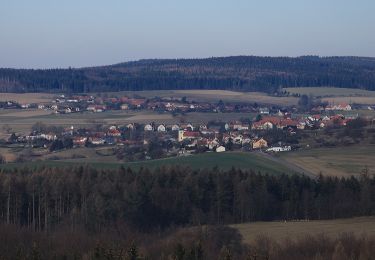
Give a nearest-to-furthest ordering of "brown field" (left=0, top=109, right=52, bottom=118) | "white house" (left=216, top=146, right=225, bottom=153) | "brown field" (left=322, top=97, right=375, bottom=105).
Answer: "white house" (left=216, top=146, right=225, bottom=153)
"brown field" (left=0, top=109, right=52, bottom=118)
"brown field" (left=322, top=97, right=375, bottom=105)

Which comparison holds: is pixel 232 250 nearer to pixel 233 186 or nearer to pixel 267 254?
pixel 267 254

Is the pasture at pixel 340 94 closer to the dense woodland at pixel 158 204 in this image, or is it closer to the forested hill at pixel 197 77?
the forested hill at pixel 197 77

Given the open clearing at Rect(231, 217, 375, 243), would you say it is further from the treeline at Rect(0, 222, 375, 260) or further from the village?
the village

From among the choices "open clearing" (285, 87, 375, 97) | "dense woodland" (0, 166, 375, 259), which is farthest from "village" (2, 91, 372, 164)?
"dense woodland" (0, 166, 375, 259)

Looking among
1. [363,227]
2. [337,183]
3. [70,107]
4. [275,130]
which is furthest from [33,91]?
[363,227]

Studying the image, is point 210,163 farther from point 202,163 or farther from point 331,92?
point 331,92
